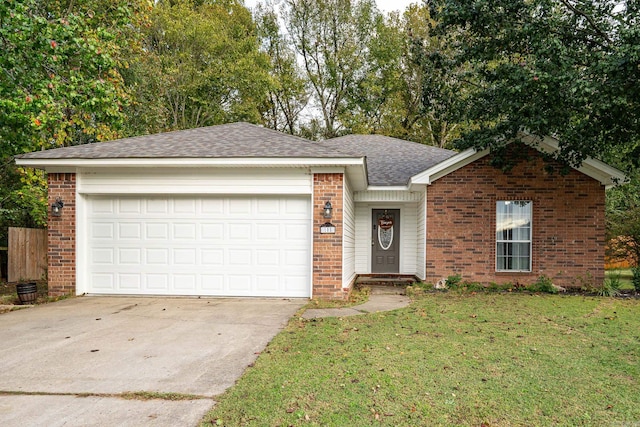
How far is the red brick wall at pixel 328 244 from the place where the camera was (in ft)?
27.5

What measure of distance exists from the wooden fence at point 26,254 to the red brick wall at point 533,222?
1112 cm

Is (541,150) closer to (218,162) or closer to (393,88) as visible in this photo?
(218,162)

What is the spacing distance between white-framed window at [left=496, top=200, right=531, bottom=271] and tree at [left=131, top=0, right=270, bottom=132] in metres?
14.5

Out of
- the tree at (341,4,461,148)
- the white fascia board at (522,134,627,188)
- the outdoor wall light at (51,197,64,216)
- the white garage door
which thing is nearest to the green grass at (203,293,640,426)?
the white garage door

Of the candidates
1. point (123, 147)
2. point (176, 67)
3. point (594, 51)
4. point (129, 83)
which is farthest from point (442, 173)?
point (176, 67)

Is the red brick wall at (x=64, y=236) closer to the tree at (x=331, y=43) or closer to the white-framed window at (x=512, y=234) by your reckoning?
the white-framed window at (x=512, y=234)

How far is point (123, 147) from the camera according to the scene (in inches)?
352

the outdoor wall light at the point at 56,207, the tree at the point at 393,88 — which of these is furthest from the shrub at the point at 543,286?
the tree at the point at 393,88

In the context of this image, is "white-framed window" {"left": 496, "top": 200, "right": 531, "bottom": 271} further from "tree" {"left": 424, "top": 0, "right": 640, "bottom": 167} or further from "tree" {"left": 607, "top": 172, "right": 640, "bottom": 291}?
"tree" {"left": 607, "top": 172, "right": 640, "bottom": 291}

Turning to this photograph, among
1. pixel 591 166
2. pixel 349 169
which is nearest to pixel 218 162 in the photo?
pixel 349 169

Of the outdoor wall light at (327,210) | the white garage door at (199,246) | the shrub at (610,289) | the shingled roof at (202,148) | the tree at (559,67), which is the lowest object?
the shrub at (610,289)

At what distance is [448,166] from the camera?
10445 millimetres

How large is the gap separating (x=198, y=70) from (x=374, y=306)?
1716cm

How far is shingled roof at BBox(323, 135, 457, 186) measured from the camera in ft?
40.8
